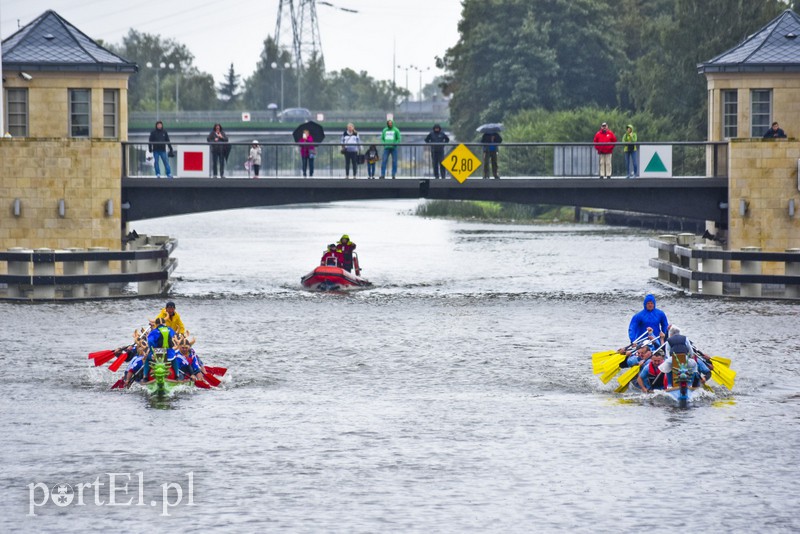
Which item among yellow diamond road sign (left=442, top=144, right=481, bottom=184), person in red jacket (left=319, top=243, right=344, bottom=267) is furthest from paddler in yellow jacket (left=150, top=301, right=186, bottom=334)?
person in red jacket (left=319, top=243, right=344, bottom=267)

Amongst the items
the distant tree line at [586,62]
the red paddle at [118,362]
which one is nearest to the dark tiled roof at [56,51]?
the red paddle at [118,362]

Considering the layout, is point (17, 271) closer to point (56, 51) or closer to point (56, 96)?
point (56, 96)

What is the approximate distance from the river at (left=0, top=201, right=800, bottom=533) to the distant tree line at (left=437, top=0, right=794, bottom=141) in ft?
169

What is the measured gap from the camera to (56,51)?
52.3m

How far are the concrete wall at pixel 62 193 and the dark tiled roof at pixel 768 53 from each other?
20.9m

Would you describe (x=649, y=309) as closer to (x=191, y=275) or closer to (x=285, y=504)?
(x=285, y=504)

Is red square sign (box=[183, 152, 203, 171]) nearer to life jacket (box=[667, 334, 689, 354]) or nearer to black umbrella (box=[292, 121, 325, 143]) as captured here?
black umbrella (box=[292, 121, 325, 143])

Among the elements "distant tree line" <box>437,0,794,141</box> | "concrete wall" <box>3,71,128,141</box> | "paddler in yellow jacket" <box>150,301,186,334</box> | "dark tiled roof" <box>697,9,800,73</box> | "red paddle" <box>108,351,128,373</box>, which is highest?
"distant tree line" <box>437,0,794,141</box>

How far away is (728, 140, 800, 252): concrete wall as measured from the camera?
4894 cm

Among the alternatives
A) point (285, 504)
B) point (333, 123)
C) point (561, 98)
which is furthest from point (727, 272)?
point (333, 123)

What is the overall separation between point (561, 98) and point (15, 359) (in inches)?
3582

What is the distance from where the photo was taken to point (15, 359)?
117ft

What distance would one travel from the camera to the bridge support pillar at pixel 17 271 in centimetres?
4672

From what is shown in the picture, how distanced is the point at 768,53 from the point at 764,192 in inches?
235
